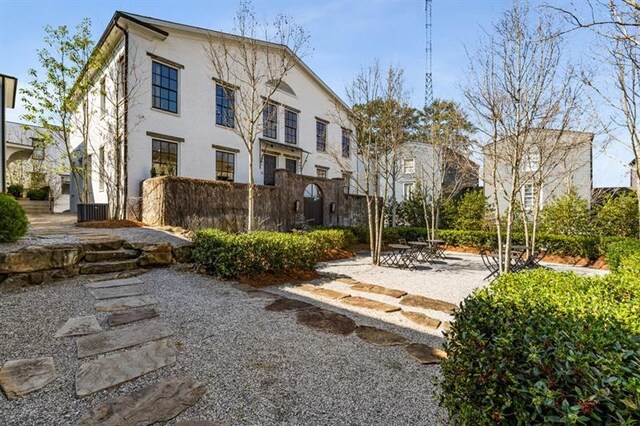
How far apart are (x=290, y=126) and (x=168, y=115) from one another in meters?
6.44

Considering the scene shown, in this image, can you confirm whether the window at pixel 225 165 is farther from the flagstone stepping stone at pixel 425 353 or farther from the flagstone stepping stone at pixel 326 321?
the flagstone stepping stone at pixel 425 353

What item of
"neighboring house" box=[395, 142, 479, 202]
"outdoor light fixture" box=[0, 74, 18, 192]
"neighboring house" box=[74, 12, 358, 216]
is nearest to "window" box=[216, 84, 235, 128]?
"neighboring house" box=[74, 12, 358, 216]

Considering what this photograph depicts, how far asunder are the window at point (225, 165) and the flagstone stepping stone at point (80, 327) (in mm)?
10112

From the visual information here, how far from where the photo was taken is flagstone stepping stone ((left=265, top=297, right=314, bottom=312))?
14.7 feet

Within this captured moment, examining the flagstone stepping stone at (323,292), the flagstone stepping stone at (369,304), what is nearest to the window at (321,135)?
the flagstone stepping stone at (323,292)

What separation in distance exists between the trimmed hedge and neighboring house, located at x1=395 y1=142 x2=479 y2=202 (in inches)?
215

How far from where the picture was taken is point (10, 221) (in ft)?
18.0

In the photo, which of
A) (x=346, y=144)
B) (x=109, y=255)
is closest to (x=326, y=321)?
(x=109, y=255)

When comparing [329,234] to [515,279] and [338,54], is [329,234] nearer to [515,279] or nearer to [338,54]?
[338,54]

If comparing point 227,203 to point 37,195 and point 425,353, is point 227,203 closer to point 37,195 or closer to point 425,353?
point 425,353

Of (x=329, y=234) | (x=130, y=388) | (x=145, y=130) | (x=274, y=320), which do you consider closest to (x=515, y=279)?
(x=274, y=320)

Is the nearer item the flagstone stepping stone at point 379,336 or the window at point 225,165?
the flagstone stepping stone at point 379,336

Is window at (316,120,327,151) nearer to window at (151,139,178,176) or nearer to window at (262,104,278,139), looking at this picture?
window at (262,104,278,139)

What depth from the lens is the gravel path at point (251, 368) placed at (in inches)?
87.5
